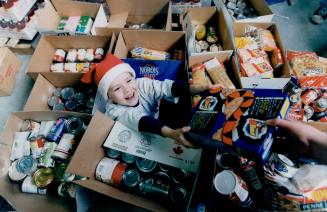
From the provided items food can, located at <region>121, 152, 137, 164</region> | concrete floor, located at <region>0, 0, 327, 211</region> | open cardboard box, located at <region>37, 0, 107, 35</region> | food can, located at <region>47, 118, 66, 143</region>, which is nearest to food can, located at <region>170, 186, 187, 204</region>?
food can, located at <region>121, 152, 137, 164</region>

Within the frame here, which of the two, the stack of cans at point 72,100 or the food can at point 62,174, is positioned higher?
the stack of cans at point 72,100

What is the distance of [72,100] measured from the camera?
155 cm

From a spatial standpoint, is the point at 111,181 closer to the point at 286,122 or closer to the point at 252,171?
the point at 252,171

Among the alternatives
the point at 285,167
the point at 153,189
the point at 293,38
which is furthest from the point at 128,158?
the point at 293,38

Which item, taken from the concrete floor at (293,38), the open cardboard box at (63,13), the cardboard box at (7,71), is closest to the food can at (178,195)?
the open cardboard box at (63,13)

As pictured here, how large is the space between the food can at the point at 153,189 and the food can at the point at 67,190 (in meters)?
0.38

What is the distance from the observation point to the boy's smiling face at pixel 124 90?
45.8 inches

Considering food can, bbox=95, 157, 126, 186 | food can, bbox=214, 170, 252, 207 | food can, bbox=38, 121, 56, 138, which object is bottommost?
food can, bbox=38, 121, 56, 138

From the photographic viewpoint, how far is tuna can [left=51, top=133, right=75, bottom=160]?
125 cm

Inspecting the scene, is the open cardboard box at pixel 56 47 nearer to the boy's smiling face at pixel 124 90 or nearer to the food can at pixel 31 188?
the boy's smiling face at pixel 124 90

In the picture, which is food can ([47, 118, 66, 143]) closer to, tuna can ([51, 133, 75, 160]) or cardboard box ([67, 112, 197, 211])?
tuna can ([51, 133, 75, 160])

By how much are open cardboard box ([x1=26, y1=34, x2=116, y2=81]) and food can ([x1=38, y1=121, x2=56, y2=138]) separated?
0.33 metres

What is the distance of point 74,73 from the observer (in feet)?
4.91

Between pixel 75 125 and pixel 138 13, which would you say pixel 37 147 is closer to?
pixel 75 125
